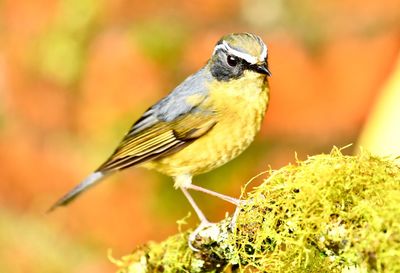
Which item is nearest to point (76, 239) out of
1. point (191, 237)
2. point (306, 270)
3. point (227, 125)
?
point (227, 125)

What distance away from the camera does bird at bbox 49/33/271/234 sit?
108 inches

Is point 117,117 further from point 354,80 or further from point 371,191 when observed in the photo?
point 371,191

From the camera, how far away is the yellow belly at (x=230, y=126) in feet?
9.07

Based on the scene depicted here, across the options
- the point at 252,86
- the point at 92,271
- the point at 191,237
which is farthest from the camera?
the point at 92,271

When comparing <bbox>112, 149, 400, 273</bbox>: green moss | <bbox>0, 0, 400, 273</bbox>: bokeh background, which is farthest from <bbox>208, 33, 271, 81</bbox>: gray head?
<bbox>112, 149, 400, 273</bbox>: green moss

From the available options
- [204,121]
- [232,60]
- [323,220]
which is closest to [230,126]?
[204,121]

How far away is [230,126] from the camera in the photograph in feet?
9.11

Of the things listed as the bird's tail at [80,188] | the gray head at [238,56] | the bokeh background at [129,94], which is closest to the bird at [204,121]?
the gray head at [238,56]

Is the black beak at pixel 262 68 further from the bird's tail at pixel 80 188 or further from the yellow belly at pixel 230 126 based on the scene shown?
the bird's tail at pixel 80 188

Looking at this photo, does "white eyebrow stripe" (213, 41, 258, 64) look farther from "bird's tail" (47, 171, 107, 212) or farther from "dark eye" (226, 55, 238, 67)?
"bird's tail" (47, 171, 107, 212)

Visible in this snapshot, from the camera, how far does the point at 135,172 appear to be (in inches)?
129

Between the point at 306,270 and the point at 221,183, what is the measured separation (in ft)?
5.61

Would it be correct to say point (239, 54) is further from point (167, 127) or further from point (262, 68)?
point (167, 127)

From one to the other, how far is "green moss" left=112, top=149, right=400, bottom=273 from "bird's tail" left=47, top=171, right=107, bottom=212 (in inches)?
52.5
